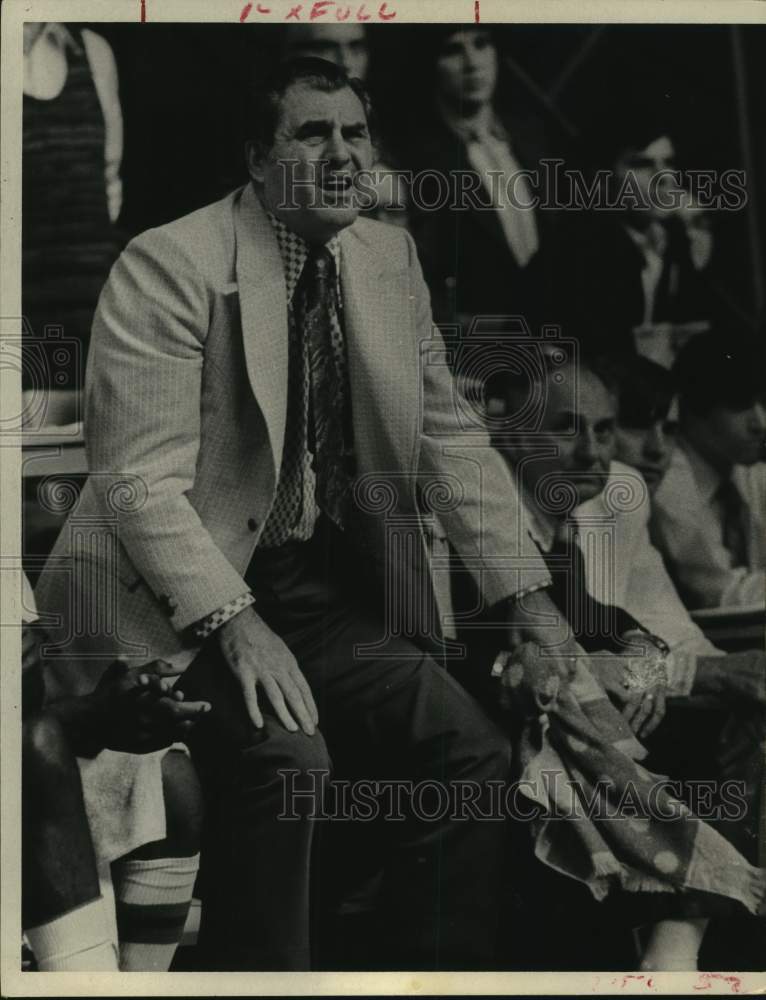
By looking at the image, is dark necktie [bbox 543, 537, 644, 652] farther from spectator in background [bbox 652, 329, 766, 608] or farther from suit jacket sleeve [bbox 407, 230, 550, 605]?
spectator in background [bbox 652, 329, 766, 608]

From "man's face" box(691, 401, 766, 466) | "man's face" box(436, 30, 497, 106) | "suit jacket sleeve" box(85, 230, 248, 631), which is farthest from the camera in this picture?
"man's face" box(691, 401, 766, 466)

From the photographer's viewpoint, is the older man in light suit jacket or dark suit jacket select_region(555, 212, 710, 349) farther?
dark suit jacket select_region(555, 212, 710, 349)

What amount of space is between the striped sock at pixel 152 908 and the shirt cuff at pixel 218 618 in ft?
2.32

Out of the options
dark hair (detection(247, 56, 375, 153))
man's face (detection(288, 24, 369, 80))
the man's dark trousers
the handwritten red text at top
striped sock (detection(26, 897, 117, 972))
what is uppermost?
the handwritten red text at top

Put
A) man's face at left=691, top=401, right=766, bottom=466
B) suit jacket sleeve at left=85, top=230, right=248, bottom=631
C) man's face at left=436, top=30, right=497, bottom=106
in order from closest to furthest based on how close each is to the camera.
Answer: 1. suit jacket sleeve at left=85, top=230, right=248, bottom=631
2. man's face at left=436, top=30, right=497, bottom=106
3. man's face at left=691, top=401, right=766, bottom=466

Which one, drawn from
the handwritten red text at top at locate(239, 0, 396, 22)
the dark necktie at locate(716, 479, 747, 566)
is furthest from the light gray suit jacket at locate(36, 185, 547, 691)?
the dark necktie at locate(716, 479, 747, 566)

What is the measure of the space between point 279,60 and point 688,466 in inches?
71.5

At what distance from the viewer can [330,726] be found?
4453 mm

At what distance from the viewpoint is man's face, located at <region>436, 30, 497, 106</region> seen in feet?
14.6

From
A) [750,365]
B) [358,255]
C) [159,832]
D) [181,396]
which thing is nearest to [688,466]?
[750,365]

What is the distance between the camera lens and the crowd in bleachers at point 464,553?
4414 mm

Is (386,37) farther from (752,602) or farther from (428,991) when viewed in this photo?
(428,991)

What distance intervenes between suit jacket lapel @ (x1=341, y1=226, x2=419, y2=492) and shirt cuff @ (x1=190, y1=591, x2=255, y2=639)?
569mm

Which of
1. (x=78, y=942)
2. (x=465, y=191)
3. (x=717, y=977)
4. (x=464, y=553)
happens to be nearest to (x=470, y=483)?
(x=464, y=553)
